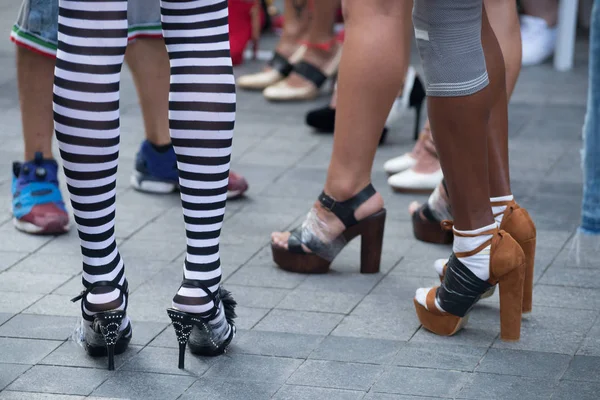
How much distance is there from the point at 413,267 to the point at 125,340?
890mm

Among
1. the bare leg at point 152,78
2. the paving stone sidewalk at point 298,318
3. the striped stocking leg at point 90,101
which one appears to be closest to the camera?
the striped stocking leg at point 90,101

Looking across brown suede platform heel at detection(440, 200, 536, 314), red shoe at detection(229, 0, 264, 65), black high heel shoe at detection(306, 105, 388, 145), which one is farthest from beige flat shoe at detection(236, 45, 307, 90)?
brown suede platform heel at detection(440, 200, 536, 314)

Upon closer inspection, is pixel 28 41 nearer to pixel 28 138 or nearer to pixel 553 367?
pixel 28 138

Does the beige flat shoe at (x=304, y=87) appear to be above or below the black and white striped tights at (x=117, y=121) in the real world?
below

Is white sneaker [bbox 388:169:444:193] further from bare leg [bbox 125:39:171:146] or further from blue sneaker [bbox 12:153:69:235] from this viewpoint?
blue sneaker [bbox 12:153:69:235]

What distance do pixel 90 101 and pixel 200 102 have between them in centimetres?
21

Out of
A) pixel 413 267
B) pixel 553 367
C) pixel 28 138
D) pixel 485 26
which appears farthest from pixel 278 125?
pixel 553 367

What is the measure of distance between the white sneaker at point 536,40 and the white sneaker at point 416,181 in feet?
7.49

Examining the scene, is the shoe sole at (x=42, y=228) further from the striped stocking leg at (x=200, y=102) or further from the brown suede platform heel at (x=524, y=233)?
the brown suede platform heel at (x=524, y=233)

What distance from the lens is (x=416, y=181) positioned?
3.39 meters

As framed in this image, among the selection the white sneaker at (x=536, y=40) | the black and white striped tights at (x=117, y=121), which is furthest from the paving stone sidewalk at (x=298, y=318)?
the white sneaker at (x=536, y=40)

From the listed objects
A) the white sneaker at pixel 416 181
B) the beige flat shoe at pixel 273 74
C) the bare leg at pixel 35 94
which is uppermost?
the bare leg at pixel 35 94

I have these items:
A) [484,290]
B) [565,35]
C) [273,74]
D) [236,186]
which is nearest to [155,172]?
[236,186]

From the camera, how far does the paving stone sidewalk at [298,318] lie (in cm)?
205
